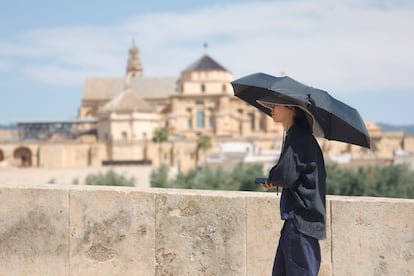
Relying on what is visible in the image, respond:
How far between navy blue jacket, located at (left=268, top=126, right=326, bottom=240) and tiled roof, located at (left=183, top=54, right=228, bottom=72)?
57.9m

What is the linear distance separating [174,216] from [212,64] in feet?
190

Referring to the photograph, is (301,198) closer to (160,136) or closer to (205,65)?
(160,136)

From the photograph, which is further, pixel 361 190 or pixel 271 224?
pixel 361 190

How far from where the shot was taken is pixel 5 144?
55750mm

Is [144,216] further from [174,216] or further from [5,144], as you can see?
[5,144]

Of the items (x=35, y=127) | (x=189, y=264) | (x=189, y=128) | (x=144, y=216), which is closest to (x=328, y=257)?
(x=189, y=264)

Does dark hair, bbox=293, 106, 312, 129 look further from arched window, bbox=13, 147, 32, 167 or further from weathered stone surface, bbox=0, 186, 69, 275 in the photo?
arched window, bbox=13, 147, 32, 167

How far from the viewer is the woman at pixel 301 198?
281 cm

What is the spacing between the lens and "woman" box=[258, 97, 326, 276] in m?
2.81

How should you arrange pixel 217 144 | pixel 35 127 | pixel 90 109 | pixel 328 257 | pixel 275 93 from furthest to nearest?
1. pixel 90 109
2. pixel 35 127
3. pixel 217 144
4. pixel 328 257
5. pixel 275 93

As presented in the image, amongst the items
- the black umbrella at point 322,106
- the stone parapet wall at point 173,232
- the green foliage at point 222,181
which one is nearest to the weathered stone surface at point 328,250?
the stone parapet wall at point 173,232

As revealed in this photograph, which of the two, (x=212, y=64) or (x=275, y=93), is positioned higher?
(x=212, y=64)

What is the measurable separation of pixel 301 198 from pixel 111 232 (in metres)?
1.88

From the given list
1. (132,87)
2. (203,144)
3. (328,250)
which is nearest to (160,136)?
(203,144)
